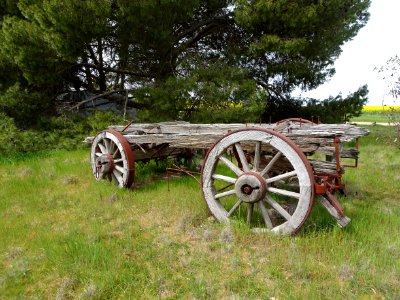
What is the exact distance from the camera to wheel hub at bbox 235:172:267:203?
326 centimetres

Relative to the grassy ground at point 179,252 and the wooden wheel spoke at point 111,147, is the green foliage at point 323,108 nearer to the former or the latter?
the grassy ground at point 179,252

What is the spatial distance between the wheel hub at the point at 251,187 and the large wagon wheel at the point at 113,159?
85.6 inches

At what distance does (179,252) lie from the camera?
10.4 ft

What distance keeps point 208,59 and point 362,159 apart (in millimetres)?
5097

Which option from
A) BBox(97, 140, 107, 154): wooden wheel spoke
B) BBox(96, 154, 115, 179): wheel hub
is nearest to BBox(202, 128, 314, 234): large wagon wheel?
BBox(96, 154, 115, 179): wheel hub

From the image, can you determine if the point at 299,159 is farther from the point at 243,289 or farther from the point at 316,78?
the point at 316,78

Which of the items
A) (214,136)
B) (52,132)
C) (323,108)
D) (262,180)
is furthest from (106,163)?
(323,108)

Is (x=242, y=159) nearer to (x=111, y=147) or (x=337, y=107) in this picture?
(x=111, y=147)

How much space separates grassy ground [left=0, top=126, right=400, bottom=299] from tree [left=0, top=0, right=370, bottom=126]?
424 cm

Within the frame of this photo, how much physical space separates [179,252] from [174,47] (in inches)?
310

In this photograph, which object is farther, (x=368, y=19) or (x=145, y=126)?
(x=368, y=19)

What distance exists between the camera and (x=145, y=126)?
221 inches

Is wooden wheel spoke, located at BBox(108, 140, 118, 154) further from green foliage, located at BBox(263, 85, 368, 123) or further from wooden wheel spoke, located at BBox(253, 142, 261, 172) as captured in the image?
green foliage, located at BBox(263, 85, 368, 123)

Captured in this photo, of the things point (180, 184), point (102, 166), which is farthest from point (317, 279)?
point (102, 166)
